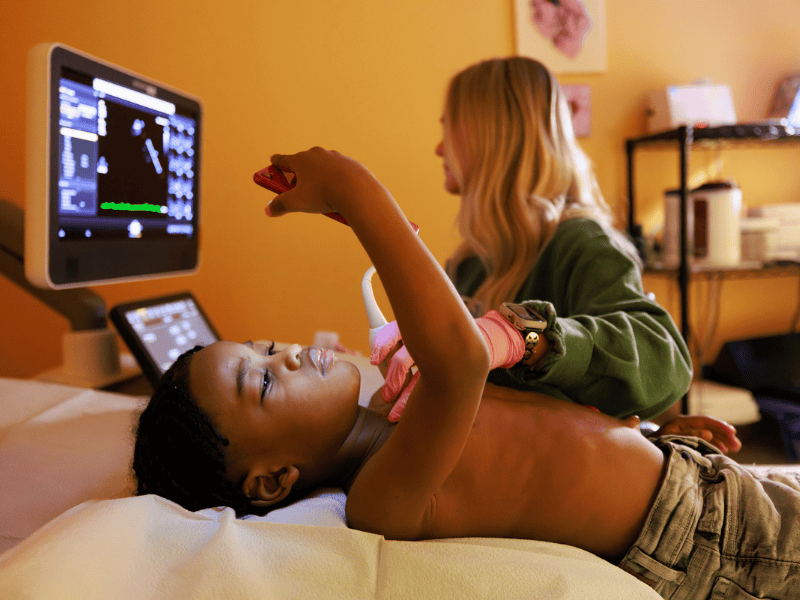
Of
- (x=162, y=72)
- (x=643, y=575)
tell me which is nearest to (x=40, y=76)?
(x=643, y=575)

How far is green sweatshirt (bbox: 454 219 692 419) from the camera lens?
836mm

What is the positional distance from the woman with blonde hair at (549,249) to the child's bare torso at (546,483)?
Answer: 73mm

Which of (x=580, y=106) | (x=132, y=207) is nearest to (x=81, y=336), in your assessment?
(x=132, y=207)

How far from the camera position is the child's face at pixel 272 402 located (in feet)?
2.61

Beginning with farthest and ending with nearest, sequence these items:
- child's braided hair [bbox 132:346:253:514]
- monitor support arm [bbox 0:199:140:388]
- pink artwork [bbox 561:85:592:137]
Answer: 1. pink artwork [bbox 561:85:592:137]
2. monitor support arm [bbox 0:199:140:388]
3. child's braided hair [bbox 132:346:253:514]

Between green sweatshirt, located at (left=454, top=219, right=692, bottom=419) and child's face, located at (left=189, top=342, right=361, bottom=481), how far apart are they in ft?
0.86

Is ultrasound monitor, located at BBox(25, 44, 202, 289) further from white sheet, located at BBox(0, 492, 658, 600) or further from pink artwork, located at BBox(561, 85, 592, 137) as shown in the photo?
pink artwork, located at BBox(561, 85, 592, 137)

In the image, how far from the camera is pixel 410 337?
56 centimetres

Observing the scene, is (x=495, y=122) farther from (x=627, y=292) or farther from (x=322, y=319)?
(x=322, y=319)

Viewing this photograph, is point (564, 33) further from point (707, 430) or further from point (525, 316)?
point (525, 316)

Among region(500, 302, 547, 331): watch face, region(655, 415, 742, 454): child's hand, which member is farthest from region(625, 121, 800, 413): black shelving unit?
region(500, 302, 547, 331): watch face

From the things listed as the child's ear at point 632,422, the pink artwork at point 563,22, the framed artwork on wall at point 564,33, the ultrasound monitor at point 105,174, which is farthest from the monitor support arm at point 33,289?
the pink artwork at point 563,22

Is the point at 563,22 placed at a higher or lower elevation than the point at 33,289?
higher

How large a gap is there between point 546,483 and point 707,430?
0.48 m
